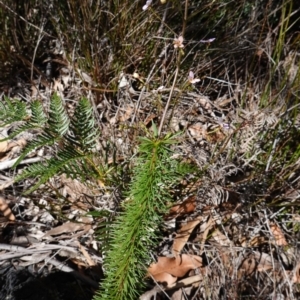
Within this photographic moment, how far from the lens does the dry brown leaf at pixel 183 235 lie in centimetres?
192

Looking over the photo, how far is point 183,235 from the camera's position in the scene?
1.93 m

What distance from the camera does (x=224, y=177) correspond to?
1895 millimetres

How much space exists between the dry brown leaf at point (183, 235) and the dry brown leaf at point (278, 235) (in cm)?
32

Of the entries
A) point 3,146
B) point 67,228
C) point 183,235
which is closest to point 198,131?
point 183,235

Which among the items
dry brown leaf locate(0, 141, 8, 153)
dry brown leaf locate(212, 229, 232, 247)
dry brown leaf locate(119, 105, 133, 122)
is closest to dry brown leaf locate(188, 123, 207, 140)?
dry brown leaf locate(119, 105, 133, 122)

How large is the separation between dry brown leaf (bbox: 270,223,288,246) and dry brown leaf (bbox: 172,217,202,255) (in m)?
0.32

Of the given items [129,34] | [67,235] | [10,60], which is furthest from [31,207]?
[129,34]

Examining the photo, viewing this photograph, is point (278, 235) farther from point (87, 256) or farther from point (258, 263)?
point (87, 256)

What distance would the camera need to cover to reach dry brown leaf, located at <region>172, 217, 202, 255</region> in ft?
6.29

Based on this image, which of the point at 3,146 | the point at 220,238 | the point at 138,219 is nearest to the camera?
the point at 138,219

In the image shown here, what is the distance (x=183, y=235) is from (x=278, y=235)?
421 mm

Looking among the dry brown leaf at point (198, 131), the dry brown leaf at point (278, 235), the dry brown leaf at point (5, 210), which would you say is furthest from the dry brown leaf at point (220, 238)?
the dry brown leaf at point (5, 210)

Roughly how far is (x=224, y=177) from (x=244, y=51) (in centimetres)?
66

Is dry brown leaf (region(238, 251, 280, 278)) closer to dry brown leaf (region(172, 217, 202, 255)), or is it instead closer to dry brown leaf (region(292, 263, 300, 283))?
→ dry brown leaf (region(292, 263, 300, 283))
